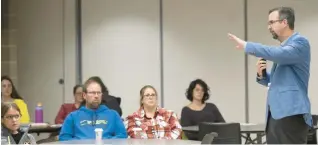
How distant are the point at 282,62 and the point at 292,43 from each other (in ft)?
0.39

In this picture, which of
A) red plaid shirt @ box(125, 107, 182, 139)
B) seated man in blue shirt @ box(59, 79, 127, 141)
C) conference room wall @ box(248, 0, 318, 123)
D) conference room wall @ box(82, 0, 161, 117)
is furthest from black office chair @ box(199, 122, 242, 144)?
conference room wall @ box(82, 0, 161, 117)

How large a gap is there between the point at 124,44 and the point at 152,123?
9.47ft

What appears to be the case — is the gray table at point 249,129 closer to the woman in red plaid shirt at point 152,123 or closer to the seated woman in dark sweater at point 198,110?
the seated woman in dark sweater at point 198,110

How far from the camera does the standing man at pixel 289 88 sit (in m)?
2.87

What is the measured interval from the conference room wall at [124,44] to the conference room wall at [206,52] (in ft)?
0.62

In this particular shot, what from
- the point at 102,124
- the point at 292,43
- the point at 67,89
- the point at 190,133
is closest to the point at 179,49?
the point at 67,89

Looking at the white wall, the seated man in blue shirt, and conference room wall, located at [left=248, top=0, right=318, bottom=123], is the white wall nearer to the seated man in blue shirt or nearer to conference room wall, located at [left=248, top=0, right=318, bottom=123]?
conference room wall, located at [left=248, top=0, right=318, bottom=123]

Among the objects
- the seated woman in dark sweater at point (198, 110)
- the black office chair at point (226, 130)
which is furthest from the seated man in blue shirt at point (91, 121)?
the seated woman in dark sweater at point (198, 110)

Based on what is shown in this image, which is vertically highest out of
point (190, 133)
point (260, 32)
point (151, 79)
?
point (260, 32)

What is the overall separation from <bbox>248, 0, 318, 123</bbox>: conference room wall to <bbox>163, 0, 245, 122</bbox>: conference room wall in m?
0.12

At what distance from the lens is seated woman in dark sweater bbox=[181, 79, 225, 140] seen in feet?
20.3

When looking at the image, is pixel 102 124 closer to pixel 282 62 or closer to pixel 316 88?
pixel 282 62

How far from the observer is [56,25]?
8031 millimetres

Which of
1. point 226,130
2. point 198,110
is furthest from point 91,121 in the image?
point 198,110
